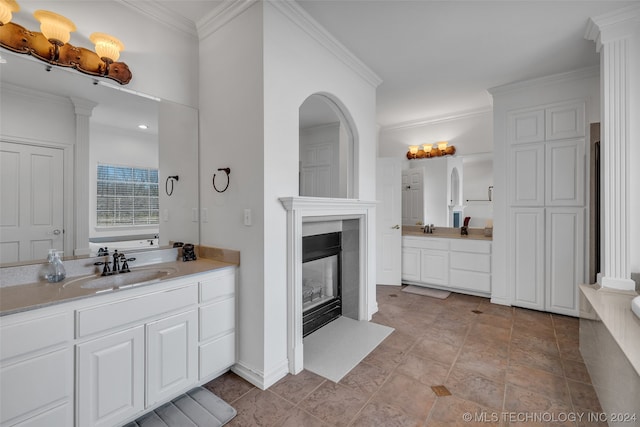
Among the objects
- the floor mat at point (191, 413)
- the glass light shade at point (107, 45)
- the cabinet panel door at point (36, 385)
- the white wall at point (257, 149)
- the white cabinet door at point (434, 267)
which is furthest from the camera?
the white cabinet door at point (434, 267)

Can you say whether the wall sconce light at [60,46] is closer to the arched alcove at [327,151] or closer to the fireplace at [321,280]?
the arched alcove at [327,151]

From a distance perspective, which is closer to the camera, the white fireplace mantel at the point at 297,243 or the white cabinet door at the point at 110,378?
the white cabinet door at the point at 110,378

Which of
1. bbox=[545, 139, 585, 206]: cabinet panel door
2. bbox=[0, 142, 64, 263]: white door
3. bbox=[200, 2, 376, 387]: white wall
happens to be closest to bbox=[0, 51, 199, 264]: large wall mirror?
bbox=[0, 142, 64, 263]: white door

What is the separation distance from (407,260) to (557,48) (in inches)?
119

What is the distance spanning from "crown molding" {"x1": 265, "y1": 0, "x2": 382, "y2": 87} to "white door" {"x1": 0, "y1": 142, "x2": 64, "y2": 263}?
1.77 m

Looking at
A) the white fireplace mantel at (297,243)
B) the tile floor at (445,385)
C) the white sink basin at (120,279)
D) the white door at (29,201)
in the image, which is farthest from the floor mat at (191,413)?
the white door at (29,201)

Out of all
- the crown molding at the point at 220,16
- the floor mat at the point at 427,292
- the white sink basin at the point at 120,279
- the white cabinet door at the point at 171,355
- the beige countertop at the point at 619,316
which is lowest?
the floor mat at the point at 427,292

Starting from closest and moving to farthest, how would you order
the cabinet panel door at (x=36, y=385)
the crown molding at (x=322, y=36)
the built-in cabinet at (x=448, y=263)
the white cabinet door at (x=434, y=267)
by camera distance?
1. the cabinet panel door at (x=36, y=385)
2. the crown molding at (x=322, y=36)
3. the built-in cabinet at (x=448, y=263)
4. the white cabinet door at (x=434, y=267)

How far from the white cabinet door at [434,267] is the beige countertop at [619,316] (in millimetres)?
1737

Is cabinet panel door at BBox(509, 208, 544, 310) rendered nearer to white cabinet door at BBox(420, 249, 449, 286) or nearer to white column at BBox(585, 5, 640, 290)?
white cabinet door at BBox(420, 249, 449, 286)

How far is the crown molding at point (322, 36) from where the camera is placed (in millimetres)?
2074

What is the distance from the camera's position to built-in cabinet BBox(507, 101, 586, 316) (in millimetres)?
3119

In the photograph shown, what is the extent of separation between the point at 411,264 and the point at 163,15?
4124mm

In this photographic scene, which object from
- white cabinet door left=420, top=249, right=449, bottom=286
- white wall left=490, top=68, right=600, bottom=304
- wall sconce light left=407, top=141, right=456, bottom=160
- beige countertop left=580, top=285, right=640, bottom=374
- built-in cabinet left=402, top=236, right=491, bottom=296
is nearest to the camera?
beige countertop left=580, top=285, right=640, bottom=374
